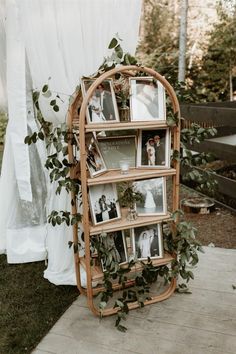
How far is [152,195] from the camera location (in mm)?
2068

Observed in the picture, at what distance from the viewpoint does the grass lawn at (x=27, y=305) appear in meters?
1.93

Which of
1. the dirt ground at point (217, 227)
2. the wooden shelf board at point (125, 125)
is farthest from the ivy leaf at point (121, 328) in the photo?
the dirt ground at point (217, 227)

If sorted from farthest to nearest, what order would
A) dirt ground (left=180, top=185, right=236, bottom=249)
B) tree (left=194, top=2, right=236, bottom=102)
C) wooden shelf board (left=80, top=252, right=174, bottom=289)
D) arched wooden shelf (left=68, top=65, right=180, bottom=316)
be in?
tree (left=194, top=2, right=236, bottom=102) < dirt ground (left=180, top=185, right=236, bottom=249) < wooden shelf board (left=80, top=252, right=174, bottom=289) < arched wooden shelf (left=68, top=65, right=180, bottom=316)

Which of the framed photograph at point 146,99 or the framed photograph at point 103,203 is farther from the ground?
the framed photograph at point 146,99

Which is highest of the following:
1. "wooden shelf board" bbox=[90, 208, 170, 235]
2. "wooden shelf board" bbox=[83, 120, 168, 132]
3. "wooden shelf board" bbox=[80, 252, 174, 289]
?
"wooden shelf board" bbox=[83, 120, 168, 132]

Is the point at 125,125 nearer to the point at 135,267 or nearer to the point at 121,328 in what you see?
the point at 135,267

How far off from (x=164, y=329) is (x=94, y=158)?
952 mm

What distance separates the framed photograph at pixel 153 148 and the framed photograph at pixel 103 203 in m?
0.22

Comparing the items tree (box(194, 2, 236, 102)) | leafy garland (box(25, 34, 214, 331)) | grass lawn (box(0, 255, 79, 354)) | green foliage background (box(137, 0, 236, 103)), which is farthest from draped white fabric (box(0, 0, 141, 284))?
tree (box(194, 2, 236, 102))

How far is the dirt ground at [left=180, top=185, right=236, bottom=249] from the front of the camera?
3.04 meters

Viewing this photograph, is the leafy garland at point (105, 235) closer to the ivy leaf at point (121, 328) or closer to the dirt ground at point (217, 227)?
the ivy leaf at point (121, 328)

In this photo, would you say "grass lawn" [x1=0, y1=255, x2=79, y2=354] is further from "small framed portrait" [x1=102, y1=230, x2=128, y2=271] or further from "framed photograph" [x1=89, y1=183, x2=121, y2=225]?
"framed photograph" [x1=89, y1=183, x2=121, y2=225]

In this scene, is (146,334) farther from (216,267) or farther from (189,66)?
(189,66)

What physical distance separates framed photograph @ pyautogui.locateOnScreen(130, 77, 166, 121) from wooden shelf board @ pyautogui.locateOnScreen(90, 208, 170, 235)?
21.1 inches
